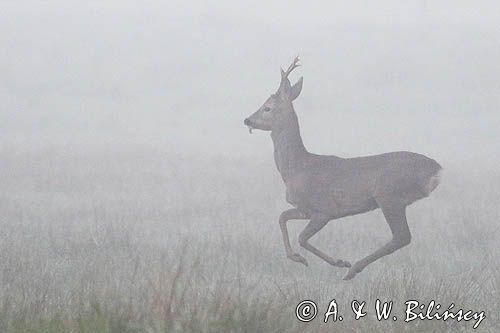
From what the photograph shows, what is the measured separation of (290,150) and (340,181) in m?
0.42

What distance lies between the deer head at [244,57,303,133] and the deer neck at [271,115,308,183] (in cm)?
4

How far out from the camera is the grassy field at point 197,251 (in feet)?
17.9

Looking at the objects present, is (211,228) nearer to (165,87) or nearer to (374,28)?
(165,87)

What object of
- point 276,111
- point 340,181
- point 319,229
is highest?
point 276,111

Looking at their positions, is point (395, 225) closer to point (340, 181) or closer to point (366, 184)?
point (366, 184)

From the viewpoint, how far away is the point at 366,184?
6410mm

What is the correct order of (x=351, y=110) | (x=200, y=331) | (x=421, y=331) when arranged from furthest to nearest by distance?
(x=351, y=110)
(x=421, y=331)
(x=200, y=331)

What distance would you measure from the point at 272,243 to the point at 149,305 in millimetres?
4674

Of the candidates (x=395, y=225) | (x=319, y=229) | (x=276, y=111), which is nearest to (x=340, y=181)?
(x=319, y=229)

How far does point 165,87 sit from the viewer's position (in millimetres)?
28078

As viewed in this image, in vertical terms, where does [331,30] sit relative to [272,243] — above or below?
above

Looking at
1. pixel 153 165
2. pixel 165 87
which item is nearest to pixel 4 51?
pixel 165 87

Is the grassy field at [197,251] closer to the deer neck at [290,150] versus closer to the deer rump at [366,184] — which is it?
the deer rump at [366,184]

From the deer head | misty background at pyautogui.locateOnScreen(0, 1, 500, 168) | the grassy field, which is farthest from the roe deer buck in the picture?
misty background at pyautogui.locateOnScreen(0, 1, 500, 168)
